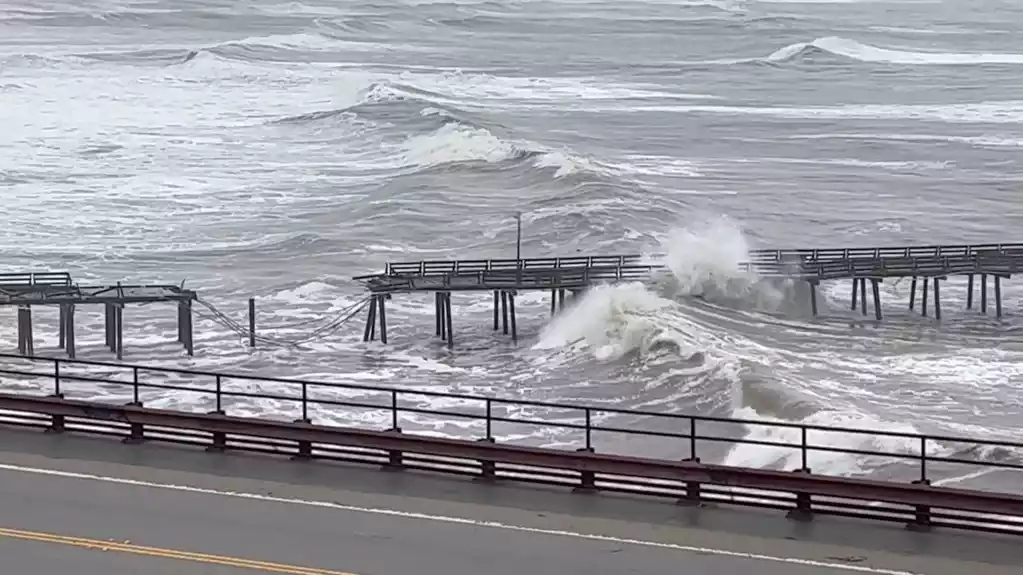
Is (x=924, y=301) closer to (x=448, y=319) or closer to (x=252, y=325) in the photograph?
(x=448, y=319)

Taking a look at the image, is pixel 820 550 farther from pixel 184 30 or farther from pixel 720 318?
pixel 184 30

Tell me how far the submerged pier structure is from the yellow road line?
2468 cm

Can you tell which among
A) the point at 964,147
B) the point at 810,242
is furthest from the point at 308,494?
the point at 964,147

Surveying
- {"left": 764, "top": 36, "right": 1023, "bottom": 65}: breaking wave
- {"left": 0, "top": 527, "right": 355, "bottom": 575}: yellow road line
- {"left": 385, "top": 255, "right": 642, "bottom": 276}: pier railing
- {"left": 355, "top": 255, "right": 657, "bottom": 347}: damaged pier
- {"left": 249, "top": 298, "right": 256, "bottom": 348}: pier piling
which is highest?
{"left": 764, "top": 36, "right": 1023, "bottom": 65}: breaking wave

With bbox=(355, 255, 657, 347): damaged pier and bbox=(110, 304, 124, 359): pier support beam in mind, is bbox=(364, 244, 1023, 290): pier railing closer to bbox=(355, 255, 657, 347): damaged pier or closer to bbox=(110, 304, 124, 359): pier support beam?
bbox=(355, 255, 657, 347): damaged pier

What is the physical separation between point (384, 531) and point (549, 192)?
176ft

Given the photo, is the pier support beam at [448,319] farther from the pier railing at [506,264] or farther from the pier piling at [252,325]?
the pier piling at [252,325]

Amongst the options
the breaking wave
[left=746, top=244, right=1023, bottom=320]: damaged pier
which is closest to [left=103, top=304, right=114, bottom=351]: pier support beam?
[left=746, top=244, right=1023, bottom=320]: damaged pier

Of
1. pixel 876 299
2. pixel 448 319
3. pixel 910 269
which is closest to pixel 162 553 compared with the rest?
pixel 448 319

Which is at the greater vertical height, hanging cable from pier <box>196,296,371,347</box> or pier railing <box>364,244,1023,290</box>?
pier railing <box>364,244,1023,290</box>

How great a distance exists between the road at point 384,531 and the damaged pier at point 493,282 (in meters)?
25.4

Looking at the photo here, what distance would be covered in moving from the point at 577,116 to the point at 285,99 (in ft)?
63.8

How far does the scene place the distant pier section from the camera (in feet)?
143

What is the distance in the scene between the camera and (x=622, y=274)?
48438 millimetres
